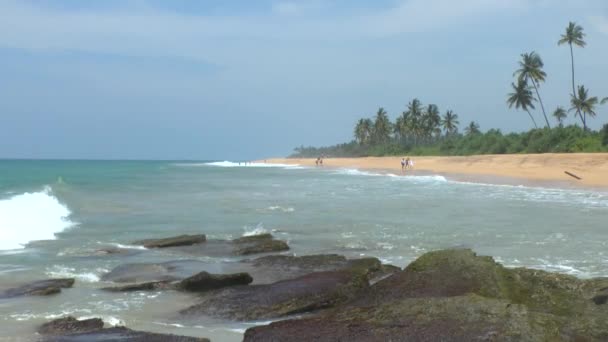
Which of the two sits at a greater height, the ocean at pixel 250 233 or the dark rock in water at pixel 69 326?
the dark rock in water at pixel 69 326

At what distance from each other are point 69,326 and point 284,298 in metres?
2.93

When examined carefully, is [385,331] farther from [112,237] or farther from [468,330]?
[112,237]

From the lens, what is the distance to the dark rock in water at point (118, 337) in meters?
6.68

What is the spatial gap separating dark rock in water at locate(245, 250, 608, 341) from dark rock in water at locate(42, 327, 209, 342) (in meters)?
0.97

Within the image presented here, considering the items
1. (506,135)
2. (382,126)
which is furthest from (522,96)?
(382,126)

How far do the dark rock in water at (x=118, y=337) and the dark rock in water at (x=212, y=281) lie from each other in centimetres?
278

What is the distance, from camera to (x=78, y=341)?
22.6 feet

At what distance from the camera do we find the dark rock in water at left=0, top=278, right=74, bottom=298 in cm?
1030

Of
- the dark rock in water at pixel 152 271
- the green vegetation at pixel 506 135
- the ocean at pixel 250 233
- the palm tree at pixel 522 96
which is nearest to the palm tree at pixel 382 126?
the green vegetation at pixel 506 135

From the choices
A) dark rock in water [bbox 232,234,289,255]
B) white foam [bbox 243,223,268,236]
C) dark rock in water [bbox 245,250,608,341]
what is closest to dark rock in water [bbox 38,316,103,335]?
dark rock in water [bbox 245,250,608,341]

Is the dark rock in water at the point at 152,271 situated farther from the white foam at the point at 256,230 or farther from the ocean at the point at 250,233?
the white foam at the point at 256,230

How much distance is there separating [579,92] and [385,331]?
79.0 metres

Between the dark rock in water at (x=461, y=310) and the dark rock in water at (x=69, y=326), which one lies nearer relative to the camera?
the dark rock in water at (x=461, y=310)

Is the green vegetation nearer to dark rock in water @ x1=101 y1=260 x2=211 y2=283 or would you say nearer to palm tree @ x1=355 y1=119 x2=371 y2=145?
palm tree @ x1=355 y1=119 x2=371 y2=145
